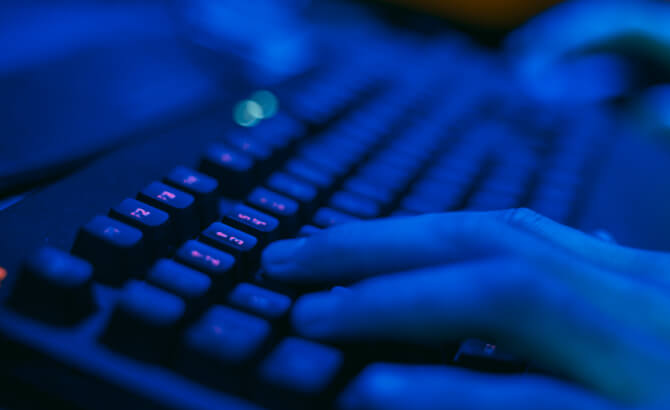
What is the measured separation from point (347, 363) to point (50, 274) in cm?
19

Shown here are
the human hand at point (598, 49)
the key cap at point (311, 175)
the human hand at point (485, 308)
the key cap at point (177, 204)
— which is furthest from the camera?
the human hand at point (598, 49)

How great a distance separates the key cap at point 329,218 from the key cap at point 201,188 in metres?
0.09

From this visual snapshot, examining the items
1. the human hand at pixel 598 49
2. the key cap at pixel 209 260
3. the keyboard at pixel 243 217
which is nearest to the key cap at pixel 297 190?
the keyboard at pixel 243 217

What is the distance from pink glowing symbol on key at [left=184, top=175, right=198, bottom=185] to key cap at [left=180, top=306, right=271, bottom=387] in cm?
15

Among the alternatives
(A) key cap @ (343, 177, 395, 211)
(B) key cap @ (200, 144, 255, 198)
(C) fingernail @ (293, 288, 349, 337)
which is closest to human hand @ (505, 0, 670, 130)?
(A) key cap @ (343, 177, 395, 211)

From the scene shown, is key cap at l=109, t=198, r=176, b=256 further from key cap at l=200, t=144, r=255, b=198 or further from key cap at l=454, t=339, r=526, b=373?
key cap at l=454, t=339, r=526, b=373

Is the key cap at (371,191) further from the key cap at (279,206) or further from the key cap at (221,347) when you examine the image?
the key cap at (221,347)

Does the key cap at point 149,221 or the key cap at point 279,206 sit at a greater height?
the key cap at point 279,206

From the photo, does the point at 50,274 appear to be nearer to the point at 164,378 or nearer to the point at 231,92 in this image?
the point at 164,378

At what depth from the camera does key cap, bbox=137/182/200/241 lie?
0.43 metres

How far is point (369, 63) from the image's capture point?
85 cm

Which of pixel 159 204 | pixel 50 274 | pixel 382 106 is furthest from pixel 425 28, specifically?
pixel 50 274

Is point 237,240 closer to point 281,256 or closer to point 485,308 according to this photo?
point 281,256

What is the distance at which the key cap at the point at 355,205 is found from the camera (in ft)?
1.70
